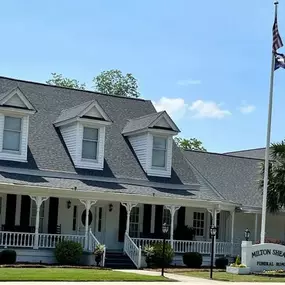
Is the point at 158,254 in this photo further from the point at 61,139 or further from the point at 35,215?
the point at 61,139

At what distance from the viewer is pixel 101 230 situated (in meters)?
33.5

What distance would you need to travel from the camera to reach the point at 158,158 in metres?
35.3

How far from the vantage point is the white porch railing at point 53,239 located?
98.8 ft

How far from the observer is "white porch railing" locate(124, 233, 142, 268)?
31.0 meters

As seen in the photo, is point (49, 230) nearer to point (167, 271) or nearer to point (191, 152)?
point (167, 271)

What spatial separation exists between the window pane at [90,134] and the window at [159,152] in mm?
3243

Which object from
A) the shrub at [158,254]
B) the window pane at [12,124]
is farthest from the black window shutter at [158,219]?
the window pane at [12,124]

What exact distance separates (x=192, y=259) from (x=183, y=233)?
2449 mm

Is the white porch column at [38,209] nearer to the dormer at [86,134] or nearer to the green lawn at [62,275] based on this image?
the green lawn at [62,275]

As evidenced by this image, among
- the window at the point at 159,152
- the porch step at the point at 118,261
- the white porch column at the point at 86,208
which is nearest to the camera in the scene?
the white porch column at the point at 86,208

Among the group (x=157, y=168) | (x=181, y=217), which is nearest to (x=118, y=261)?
(x=181, y=217)

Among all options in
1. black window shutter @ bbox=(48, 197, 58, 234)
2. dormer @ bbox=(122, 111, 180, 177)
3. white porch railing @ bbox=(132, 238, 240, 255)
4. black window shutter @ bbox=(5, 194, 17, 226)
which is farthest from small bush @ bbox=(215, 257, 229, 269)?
black window shutter @ bbox=(5, 194, 17, 226)

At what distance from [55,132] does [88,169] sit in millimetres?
2683

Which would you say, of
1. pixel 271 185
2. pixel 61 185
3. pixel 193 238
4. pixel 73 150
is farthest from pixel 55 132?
pixel 271 185
